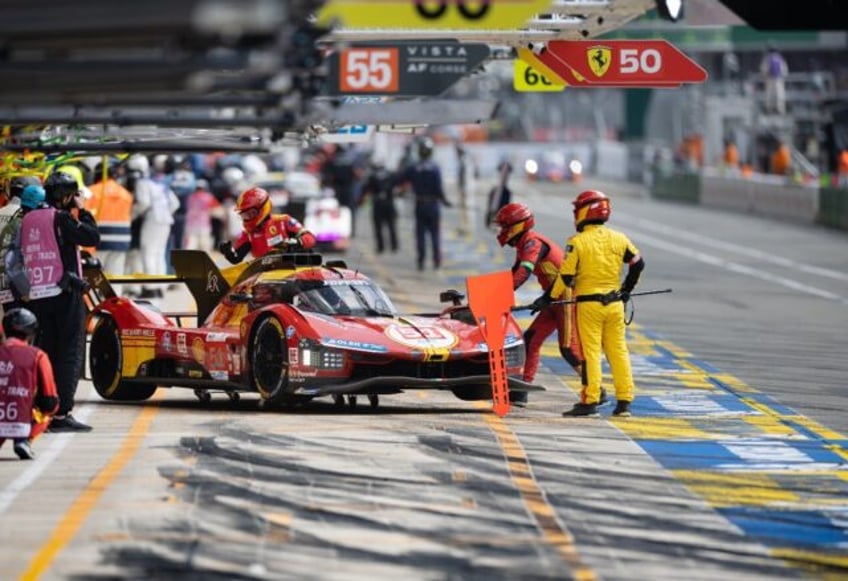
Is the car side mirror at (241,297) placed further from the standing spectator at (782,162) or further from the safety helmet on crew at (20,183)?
the standing spectator at (782,162)

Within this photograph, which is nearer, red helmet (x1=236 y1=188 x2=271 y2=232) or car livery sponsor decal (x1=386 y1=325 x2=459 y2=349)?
car livery sponsor decal (x1=386 y1=325 x2=459 y2=349)

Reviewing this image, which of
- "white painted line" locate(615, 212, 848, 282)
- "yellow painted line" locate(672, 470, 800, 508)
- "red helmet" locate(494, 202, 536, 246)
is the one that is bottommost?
"white painted line" locate(615, 212, 848, 282)

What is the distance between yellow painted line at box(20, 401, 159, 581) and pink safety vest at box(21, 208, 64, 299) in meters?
1.20

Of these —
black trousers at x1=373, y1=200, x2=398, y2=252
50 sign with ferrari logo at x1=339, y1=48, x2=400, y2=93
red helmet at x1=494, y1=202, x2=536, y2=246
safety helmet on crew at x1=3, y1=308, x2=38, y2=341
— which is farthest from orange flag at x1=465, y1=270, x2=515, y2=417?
black trousers at x1=373, y1=200, x2=398, y2=252

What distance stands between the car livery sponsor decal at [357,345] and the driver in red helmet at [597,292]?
1611 millimetres

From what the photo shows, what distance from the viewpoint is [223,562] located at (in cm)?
1176

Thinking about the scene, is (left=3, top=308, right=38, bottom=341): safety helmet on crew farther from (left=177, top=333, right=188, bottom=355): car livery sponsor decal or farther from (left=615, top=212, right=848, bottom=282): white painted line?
→ (left=615, top=212, right=848, bottom=282): white painted line

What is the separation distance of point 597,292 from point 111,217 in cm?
1107

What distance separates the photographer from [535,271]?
63.8 feet

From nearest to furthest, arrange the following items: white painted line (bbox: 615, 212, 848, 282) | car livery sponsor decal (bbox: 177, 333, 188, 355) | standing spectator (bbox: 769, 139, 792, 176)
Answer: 1. car livery sponsor decal (bbox: 177, 333, 188, 355)
2. white painted line (bbox: 615, 212, 848, 282)
3. standing spectator (bbox: 769, 139, 792, 176)

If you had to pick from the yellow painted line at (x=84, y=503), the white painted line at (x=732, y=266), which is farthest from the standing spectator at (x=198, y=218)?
the yellow painted line at (x=84, y=503)

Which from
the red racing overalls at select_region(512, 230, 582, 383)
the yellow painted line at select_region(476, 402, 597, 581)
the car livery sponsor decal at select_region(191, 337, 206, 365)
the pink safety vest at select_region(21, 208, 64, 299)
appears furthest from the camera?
the red racing overalls at select_region(512, 230, 582, 383)

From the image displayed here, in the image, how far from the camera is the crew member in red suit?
19109 millimetres

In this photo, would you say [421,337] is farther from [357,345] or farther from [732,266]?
[732,266]
